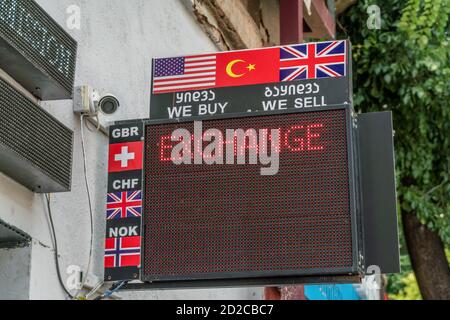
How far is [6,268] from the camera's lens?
18.1 feet

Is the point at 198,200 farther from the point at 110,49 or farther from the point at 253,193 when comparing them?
the point at 110,49

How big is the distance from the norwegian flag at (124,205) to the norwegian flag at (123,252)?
5.4 inches

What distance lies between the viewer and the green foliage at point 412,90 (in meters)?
11.6

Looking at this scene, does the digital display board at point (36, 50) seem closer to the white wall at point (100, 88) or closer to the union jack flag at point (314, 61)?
the white wall at point (100, 88)

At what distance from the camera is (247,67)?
6.04 m

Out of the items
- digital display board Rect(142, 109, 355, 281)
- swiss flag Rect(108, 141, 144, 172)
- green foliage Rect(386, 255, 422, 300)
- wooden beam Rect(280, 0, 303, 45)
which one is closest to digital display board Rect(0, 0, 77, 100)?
swiss flag Rect(108, 141, 144, 172)

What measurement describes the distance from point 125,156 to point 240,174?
0.73 meters

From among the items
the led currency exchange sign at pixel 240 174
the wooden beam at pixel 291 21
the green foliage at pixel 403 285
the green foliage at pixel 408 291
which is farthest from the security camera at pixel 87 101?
the green foliage at pixel 408 291

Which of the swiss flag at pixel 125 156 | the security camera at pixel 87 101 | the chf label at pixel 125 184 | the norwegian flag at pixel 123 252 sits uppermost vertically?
the security camera at pixel 87 101

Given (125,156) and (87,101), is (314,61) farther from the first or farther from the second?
(87,101)

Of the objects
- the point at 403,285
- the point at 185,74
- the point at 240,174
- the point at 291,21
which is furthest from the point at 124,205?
the point at 403,285

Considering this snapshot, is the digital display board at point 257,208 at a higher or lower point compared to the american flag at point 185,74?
lower

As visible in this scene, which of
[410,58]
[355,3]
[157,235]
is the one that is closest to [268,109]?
[157,235]

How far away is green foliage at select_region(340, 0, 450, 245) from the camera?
1156cm
